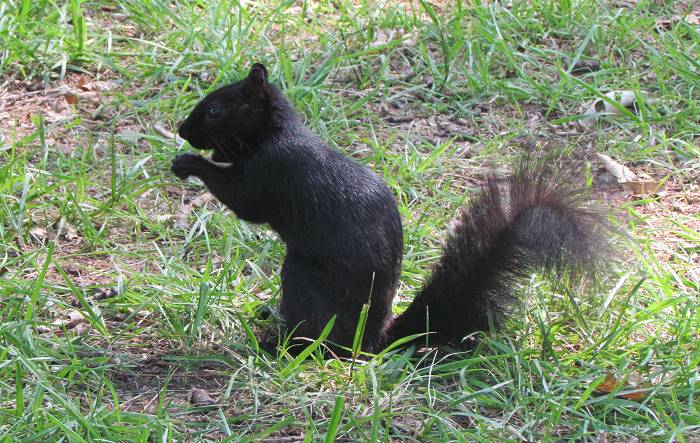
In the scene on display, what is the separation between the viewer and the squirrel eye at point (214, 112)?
3.35 m

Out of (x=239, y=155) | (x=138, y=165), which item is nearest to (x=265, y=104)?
(x=239, y=155)

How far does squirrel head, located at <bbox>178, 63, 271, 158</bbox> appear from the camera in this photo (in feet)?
10.9

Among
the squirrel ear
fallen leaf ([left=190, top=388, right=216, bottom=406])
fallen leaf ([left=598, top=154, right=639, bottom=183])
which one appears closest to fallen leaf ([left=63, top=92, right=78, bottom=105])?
the squirrel ear

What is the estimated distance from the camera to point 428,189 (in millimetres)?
4164

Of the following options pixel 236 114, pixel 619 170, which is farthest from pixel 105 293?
pixel 619 170

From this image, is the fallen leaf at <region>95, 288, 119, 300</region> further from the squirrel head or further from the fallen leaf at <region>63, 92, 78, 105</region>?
the fallen leaf at <region>63, 92, 78, 105</region>

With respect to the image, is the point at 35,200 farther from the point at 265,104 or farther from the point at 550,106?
the point at 550,106

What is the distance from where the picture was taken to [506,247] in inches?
113

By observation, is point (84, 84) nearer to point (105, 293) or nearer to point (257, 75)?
point (105, 293)

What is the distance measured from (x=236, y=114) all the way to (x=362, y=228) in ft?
2.12

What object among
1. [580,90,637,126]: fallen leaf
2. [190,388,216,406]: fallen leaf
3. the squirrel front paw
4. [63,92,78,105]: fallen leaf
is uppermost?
[580,90,637,126]: fallen leaf

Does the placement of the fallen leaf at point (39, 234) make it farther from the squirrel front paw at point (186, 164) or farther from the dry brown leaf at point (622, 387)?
the dry brown leaf at point (622, 387)

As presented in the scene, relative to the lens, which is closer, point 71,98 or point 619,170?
point 619,170

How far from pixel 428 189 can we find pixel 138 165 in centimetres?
121
